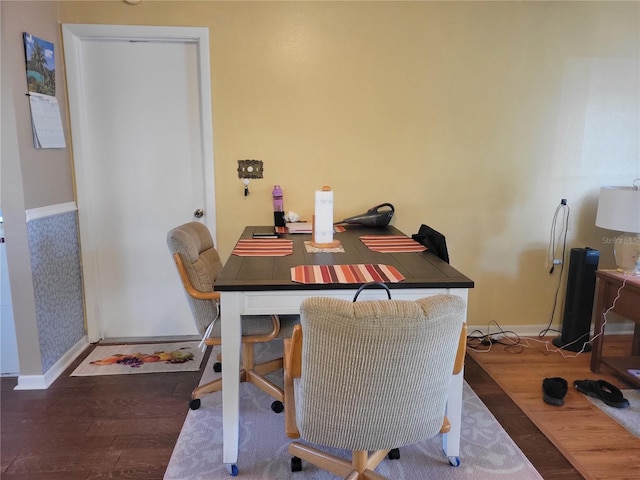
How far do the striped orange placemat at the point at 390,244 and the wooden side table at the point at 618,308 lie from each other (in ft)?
3.91

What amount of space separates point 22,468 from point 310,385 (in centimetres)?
138

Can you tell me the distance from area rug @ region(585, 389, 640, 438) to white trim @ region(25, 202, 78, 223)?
3091 millimetres

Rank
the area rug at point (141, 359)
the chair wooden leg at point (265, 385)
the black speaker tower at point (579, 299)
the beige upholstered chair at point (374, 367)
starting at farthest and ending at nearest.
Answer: the black speaker tower at point (579, 299) < the area rug at point (141, 359) < the chair wooden leg at point (265, 385) < the beige upholstered chair at point (374, 367)

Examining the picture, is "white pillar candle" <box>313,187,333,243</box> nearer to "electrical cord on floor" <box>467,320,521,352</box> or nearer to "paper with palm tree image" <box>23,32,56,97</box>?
"electrical cord on floor" <box>467,320,521,352</box>

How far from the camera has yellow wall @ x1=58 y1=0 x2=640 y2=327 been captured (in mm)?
2674

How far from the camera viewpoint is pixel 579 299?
2.82 m

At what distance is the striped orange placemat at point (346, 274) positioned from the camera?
1.53m

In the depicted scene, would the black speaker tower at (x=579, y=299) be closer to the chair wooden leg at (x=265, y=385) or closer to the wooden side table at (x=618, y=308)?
the wooden side table at (x=618, y=308)

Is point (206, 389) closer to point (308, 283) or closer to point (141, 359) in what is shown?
point (141, 359)

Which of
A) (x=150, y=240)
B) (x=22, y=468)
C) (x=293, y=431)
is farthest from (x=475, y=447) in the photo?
(x=150, y=240)

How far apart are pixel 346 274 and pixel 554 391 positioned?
143 centimetres

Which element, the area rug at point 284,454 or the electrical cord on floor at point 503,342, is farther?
the electrical cord on floor at point 503,342

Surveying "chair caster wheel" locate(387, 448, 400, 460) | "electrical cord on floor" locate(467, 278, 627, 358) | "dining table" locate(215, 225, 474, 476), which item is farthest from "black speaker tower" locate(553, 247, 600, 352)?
"chair caster wheel" locate(387, 448, 400, 460)

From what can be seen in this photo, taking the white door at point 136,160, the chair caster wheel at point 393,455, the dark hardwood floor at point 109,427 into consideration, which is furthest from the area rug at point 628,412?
the white door at point 136,160
